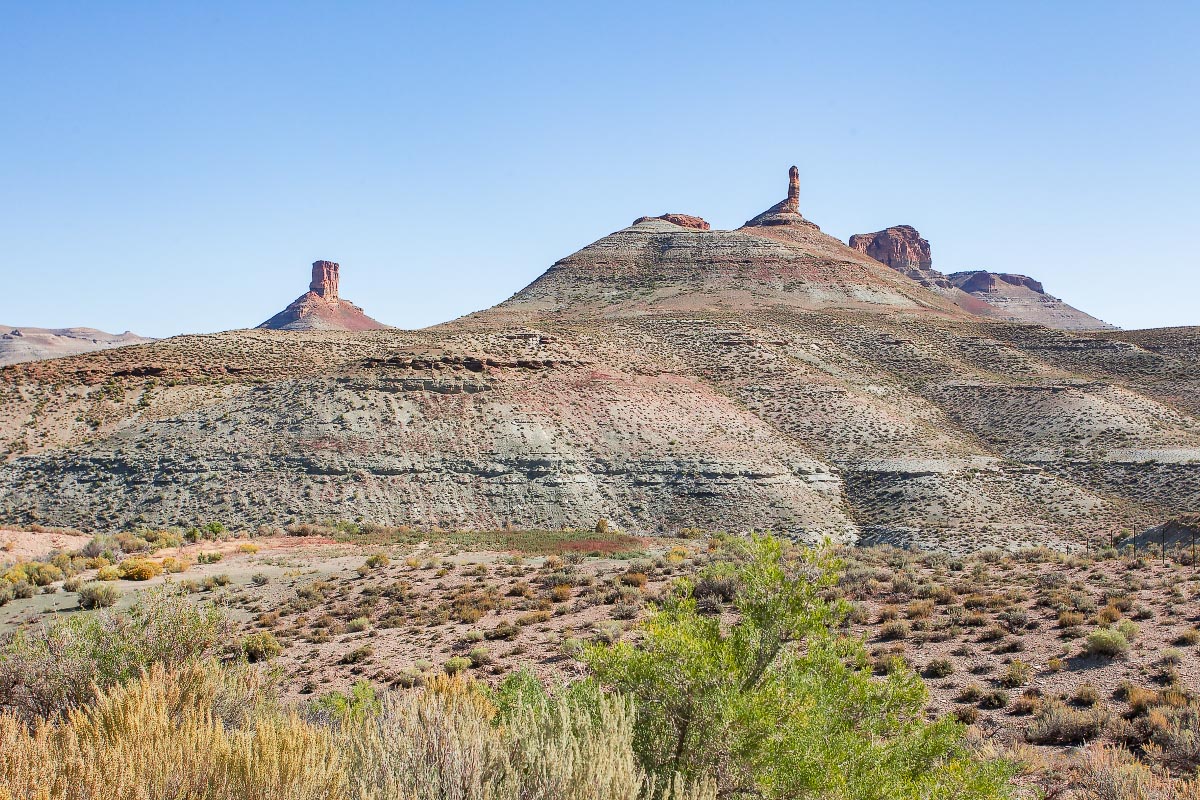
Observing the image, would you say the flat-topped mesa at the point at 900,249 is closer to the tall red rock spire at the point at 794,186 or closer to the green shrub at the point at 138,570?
the tall red rock spire at the point at 794,186

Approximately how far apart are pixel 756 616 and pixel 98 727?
5.81 meters

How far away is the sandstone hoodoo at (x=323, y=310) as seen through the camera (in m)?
160

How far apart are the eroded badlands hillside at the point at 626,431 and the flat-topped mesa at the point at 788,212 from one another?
5504 cm

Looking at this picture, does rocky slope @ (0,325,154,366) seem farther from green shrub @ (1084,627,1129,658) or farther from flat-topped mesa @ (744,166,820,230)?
green shrub @ (1084,627,1129,658)

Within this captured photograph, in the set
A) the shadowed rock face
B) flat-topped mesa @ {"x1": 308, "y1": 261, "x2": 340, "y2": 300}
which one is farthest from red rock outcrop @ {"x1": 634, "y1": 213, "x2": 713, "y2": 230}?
flat-topped mesa @ {"x1": 308, "y1": 261, "x2": 340, "y2": 300}

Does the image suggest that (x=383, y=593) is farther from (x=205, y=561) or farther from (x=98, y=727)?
(x=98, y=727)

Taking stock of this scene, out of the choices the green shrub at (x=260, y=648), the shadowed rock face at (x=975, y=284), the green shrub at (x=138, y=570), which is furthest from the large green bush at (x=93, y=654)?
the shadowed rock face at (x=975, y=284)

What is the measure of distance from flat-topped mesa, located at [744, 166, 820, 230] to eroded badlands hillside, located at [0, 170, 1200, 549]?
55043 millimetres

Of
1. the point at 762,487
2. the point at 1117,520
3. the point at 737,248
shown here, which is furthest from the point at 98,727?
the point at 737,248

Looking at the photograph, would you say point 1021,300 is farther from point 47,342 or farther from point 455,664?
point 47,342

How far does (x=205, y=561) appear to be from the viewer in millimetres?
27562

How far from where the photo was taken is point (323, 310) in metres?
167

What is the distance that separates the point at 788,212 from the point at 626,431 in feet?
274

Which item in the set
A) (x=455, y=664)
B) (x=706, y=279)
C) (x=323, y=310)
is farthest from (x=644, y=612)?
(x=323, y=310)
